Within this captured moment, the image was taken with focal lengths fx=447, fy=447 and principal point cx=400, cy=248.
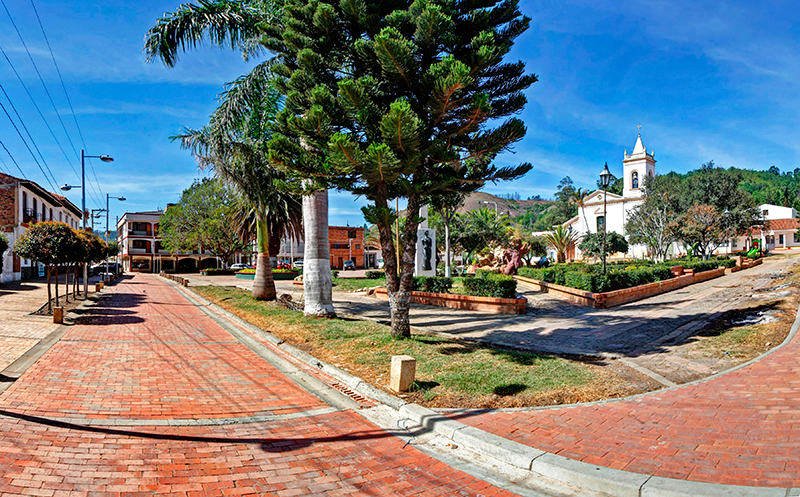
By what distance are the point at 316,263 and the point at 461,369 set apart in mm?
6078

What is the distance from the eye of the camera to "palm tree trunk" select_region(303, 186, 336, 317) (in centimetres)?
1187

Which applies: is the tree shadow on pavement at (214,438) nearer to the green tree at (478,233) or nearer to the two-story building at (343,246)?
the green tree at (478,233)

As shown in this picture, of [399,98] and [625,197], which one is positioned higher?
[625,197]

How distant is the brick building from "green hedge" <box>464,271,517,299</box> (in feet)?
201

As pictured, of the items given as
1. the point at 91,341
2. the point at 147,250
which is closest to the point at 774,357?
the point at 91,341

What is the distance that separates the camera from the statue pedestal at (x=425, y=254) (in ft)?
65.9

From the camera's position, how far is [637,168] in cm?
6706

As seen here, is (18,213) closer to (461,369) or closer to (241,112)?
(241,112)

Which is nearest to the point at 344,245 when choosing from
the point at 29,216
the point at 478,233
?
the point at 478,233

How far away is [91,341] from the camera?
933 cm

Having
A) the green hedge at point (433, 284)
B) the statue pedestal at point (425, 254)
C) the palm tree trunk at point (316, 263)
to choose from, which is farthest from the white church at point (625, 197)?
the palm tree trunk at point (316, 263)

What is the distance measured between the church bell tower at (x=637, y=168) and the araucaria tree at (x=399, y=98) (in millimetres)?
65704

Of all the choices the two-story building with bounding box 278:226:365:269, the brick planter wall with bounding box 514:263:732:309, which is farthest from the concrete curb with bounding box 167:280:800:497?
the two-story building with bounding box 278:226:365:269

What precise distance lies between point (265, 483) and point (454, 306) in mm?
11620
